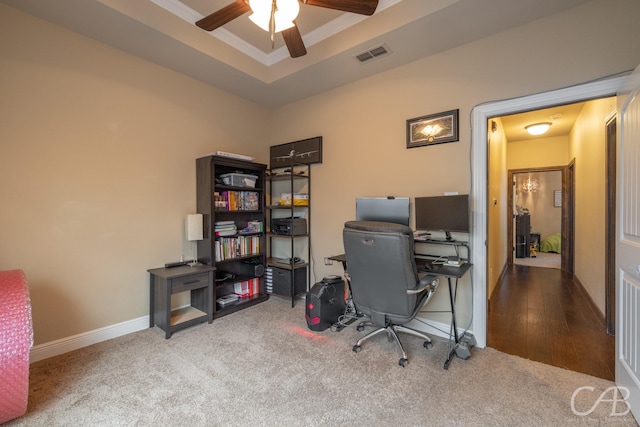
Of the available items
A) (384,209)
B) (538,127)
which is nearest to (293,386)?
(384,209)

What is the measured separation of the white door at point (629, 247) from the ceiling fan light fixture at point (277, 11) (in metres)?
1.96

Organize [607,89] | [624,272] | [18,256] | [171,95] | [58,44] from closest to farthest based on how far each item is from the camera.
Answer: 1. [624,272]
2. [607,89]
3. [18,256]
4. [58,44]
5. [171,95]

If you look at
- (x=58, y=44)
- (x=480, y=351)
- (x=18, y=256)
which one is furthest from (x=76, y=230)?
(x=480, y=351)

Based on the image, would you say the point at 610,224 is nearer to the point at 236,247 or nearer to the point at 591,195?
the point at 591,195

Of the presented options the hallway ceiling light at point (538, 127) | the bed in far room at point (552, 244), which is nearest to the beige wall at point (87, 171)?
the hallway ceiling light at point (538, 127)

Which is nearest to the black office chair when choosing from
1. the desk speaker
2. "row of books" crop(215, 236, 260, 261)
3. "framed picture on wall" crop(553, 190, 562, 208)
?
the desk speaker

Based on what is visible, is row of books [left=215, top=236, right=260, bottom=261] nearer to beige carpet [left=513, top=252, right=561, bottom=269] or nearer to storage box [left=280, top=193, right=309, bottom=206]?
storage box [left=280, top=193, right=309, bottom=206]

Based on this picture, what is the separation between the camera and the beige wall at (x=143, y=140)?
83.4 inches

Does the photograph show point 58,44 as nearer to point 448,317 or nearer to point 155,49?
point 155,49

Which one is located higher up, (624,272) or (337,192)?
(337,192)

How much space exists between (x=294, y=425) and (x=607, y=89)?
3057mm

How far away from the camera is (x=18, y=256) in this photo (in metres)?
2.15

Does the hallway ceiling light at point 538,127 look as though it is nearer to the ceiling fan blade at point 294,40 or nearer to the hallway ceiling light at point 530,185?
the hallway ceiling light at point 530,185

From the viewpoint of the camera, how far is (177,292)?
8.78ft
